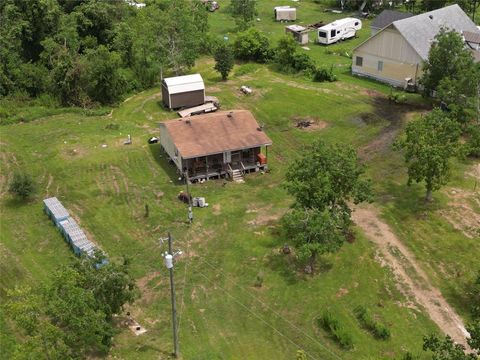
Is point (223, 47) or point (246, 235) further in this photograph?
point (223, 47)

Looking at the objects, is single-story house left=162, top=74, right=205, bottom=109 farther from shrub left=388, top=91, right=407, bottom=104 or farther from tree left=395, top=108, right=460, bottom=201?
tree left=395, top=108, right=460, bottom=201

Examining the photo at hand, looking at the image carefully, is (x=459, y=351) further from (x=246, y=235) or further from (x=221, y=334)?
(x=246, y=235)

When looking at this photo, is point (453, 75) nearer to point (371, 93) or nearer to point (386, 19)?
point (371, 93)

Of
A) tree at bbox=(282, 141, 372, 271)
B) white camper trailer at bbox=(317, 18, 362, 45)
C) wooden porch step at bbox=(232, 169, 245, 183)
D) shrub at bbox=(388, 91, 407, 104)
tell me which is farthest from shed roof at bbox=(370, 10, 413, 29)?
tree at bbox=(282, 141, 372, 271)

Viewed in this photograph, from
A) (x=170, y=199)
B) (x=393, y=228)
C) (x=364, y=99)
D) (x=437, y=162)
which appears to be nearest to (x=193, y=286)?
(x=170, y=199)

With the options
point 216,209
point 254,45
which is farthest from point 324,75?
point 216,209
